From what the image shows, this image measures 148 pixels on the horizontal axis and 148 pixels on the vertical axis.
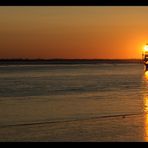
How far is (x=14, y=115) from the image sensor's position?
12.5m

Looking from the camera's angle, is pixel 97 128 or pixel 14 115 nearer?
pixel 97 128
